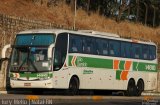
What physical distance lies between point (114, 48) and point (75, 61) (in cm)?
435

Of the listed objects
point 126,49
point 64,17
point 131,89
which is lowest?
point 131,89

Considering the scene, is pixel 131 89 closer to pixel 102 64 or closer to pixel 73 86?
pixel 102 64

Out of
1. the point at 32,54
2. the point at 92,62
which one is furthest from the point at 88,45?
the point at 32,54

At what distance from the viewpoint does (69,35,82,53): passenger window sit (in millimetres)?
30391

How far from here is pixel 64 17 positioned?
5219 cm

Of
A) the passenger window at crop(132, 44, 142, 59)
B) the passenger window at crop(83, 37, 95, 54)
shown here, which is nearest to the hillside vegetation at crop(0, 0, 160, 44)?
the passenger window at crop(132, 44, 142, 59)

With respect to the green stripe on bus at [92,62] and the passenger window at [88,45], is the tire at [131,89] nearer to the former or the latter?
the green stripe on bus at [92,62]

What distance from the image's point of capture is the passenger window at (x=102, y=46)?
3296 centimetres

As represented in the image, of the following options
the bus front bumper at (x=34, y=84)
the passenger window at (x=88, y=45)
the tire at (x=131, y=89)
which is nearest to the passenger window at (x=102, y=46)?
the passenger window at (x=88, y=45)

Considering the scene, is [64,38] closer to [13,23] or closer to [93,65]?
[93,65]

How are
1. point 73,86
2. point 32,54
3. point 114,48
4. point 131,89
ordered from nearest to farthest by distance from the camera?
point 32,54
point 73,86
point 114,48
point 131,89

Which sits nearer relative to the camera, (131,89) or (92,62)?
(92,62)

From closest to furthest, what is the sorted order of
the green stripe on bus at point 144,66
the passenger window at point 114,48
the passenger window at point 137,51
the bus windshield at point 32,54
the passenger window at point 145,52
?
the bus windshield at point 32,54, the passenger window at point 114,48, the passenger window at point 137,51, the green stripe on bus at point 144,66, the passenger window at point 145,52

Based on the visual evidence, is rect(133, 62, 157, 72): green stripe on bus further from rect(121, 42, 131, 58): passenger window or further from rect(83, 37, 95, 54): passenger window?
rect(83, 37, 95, 54): passenger window
